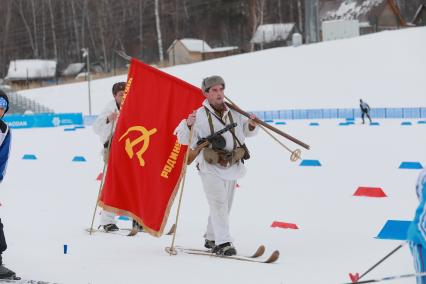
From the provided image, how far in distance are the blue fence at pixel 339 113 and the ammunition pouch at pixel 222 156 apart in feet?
75.1

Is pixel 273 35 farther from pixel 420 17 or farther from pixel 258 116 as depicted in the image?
pixel 258 116

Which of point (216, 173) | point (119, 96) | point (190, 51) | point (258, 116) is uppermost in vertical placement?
point (119, 96)

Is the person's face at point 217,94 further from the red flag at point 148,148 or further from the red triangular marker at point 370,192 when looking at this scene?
the red triangular marker at point 370,192

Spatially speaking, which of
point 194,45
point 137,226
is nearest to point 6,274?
point 137,226

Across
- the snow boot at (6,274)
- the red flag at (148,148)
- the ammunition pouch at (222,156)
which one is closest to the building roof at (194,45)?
the red flag at (148,148)

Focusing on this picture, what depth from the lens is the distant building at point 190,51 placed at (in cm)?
5653

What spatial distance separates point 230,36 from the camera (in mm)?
65312

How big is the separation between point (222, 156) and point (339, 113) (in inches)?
1008

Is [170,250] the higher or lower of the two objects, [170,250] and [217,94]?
the lower

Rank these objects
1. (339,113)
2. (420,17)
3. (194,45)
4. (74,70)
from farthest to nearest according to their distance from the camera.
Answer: (74,70)
(420,17)
(194,45)
(339,113)

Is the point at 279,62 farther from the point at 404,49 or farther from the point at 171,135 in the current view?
the point at 171,135

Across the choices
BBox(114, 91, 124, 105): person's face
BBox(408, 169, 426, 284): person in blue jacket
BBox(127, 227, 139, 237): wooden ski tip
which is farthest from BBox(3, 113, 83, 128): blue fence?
BBox(408, 169, 426, 284): person in blue jacket

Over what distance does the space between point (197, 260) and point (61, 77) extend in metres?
61.0

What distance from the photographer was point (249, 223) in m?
7.27
